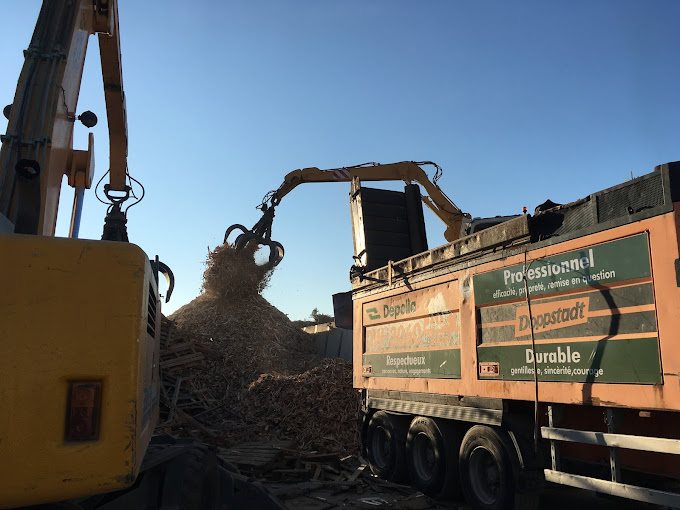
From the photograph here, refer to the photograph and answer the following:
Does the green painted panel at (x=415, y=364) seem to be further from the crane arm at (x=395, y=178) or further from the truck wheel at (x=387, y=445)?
the crane arm at (x=395, y=178)

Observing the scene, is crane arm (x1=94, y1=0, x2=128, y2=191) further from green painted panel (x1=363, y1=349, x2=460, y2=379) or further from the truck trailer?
green painted panel (x1=363, y1=349, x2=460, y2=379)

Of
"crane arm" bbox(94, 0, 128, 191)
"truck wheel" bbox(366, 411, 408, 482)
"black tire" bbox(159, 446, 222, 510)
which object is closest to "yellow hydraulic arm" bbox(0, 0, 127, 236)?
"crane arm" bbox(94, 0, 128, 191)

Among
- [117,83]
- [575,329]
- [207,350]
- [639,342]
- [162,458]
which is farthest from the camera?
[207,350]

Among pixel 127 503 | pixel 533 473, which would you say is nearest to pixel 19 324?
pixel 127 503

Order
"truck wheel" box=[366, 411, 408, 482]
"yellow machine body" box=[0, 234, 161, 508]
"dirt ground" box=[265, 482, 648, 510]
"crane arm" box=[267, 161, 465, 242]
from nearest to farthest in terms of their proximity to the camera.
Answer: "yellow machine body" box=[0, 234, 161, 508] < "dirt ground" box=[265, 482, 648, 510] < "truck wheel" box=[366, 411, 408, 482] < "crane arm" box=[267, 161, 465, 242]

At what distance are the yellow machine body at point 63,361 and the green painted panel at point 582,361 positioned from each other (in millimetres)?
3547

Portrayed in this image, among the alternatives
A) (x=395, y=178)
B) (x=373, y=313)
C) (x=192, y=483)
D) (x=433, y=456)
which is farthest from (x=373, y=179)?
(x=192, y=483)

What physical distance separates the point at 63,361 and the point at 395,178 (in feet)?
36.1

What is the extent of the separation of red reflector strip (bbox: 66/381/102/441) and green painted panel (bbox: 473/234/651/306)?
3.80m

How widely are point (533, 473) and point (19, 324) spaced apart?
4440mm

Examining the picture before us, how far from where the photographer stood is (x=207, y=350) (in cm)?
1533

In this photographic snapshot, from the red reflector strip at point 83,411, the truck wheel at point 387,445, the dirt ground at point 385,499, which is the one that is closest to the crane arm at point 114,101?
the dirt ground at point 385,499

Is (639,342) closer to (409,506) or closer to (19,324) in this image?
(409,506)

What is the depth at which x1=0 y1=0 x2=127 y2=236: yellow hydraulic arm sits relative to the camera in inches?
145
